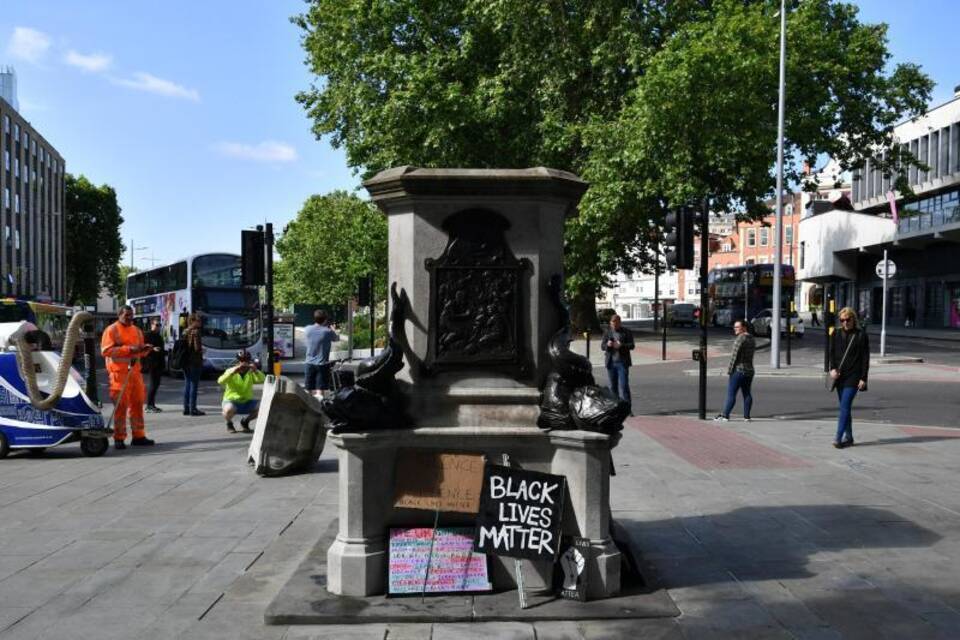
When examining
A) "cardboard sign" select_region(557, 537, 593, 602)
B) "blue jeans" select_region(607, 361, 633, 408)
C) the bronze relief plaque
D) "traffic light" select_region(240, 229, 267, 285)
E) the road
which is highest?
"traffic light" select_region(240, 229, 267, 285)

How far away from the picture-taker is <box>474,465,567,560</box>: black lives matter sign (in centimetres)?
475

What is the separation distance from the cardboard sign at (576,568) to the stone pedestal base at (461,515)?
0.05 metres

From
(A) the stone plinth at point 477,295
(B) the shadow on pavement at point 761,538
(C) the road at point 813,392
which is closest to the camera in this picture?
(A) the stone plinth at point 477,295

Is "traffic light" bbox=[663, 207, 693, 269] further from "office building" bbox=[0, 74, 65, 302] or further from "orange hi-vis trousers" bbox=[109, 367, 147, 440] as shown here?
"office building" bbox=[0, 74, 65, 302]

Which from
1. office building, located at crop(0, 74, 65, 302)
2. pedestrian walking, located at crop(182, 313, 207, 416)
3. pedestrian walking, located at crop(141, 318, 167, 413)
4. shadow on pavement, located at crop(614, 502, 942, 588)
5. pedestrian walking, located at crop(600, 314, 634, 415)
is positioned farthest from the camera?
office building, located at crop(0, 74, 65, 302)

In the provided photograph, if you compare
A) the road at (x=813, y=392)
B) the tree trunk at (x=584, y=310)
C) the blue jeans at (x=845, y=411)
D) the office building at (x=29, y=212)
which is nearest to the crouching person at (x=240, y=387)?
the road at (x=813, y=392)

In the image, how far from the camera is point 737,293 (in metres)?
53.0

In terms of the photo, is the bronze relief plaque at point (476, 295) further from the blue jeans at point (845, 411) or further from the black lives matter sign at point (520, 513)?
the blue jeans at point (845, 411)

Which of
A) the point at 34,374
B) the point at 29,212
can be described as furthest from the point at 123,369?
the point at 29,212

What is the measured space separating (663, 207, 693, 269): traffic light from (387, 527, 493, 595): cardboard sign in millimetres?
9171

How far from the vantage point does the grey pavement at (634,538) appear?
173 inches

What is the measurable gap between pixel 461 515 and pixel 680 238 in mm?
9273

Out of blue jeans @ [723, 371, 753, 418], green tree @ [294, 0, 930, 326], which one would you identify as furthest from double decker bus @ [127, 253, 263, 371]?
blue jeans @ [723, 371, 753, 418]

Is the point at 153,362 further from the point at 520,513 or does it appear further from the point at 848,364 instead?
the point at 520,513
